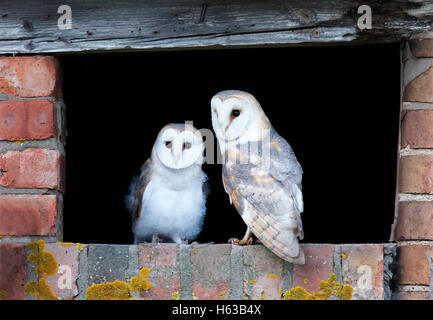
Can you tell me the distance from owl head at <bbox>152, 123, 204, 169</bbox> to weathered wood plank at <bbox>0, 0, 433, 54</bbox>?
17.7 inches

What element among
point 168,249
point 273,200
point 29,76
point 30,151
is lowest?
point 168,249

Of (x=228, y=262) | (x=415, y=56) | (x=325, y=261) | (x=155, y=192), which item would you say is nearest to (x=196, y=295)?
(x=228, y=262)

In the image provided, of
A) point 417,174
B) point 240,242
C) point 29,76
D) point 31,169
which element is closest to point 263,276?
point 240,242

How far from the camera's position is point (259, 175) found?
80.5 inches

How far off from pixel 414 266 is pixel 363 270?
141 millimetres

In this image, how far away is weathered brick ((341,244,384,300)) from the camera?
1.97 m

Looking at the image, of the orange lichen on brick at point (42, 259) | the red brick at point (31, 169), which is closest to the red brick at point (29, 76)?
the red brick at point (31, 169)

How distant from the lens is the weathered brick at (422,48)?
6.61 feet

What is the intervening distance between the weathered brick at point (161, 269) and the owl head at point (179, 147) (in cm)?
47

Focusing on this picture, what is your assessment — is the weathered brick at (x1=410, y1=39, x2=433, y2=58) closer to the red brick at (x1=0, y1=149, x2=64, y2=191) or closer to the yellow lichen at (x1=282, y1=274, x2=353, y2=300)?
the yellow lichen at (x1=282, y1=274, x2=353, y2=300)

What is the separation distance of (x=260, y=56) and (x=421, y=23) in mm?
937

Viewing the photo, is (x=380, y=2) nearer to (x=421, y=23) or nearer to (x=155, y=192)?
(x=421, y=23)

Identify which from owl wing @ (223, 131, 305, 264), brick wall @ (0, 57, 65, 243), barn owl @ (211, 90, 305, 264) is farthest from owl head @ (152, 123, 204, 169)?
brick wall @ (0, 57, 65, 243)

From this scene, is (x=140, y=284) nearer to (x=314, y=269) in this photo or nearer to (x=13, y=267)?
(x=13, y=267)
